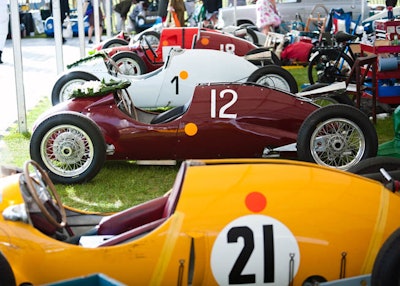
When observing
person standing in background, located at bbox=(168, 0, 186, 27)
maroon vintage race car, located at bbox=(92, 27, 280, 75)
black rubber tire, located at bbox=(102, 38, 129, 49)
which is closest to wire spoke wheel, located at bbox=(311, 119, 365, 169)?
maroon vintage race car, located at bbox=(92, 27, 280, 75)

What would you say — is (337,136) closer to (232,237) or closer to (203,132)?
(203,132)

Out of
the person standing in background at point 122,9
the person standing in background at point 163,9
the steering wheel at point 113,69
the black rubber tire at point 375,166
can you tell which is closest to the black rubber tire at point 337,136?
the black rubber tire at point 375,166

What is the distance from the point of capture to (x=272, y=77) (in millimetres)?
10898

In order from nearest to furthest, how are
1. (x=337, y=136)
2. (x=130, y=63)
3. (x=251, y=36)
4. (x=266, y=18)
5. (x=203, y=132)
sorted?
(x=337, y=136), (x=203, y=132), (x=130, y=63), (x=251, y=36), (x=266, y=18)

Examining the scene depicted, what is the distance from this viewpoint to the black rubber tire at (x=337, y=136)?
7.54m

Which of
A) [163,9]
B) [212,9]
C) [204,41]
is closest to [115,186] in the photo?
[204,41]

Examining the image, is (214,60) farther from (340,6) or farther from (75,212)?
(340,6)

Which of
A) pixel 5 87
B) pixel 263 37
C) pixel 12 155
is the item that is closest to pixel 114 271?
pixel 12 155

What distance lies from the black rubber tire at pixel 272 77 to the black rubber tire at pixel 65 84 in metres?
2.27

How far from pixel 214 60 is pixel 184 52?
1.56 feet

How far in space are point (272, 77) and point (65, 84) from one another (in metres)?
2.87

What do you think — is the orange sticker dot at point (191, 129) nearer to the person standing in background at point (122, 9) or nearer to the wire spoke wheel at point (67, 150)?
the wire spoke wheel at point (67, 150)

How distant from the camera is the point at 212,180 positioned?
15.5 ft

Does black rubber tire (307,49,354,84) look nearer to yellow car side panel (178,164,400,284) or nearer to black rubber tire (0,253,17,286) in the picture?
yellow car side panel (178,164,400,284)
